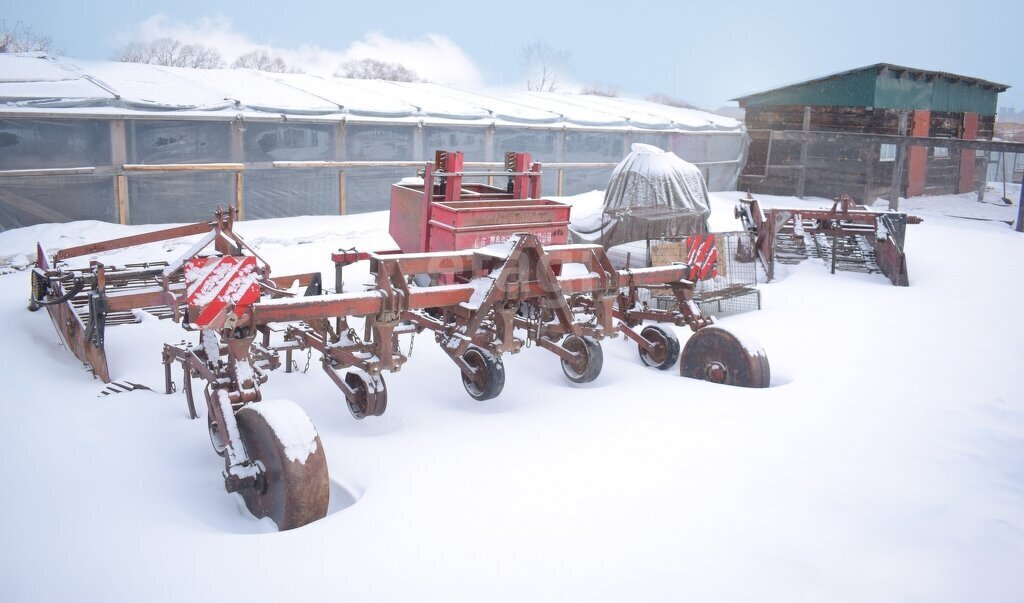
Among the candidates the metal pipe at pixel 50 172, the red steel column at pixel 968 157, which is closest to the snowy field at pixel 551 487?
the metal pipe at pixel 50 172

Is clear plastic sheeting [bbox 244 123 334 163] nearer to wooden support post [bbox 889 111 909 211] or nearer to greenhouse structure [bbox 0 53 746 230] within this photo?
greenhouse structure [bbox 0 53 746 230]

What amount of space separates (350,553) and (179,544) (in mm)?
850

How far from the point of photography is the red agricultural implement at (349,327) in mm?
4238

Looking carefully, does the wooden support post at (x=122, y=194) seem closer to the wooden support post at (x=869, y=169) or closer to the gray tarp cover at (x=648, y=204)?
the gray tarp cover at (x=648, y=204)

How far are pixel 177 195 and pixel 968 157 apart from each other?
1080 inches

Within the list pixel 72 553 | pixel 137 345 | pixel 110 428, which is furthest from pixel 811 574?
pixel 137 345

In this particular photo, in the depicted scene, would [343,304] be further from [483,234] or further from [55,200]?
[55,200]

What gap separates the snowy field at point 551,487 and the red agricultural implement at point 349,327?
0.23m

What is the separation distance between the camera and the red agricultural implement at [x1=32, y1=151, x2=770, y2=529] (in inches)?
167

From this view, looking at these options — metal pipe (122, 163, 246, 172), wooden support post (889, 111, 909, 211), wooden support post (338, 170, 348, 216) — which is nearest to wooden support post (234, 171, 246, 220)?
metal pipe (122, 163, 246, 172)

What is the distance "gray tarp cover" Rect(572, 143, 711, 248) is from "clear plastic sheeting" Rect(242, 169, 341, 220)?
20.6 feet

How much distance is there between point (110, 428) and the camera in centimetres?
532

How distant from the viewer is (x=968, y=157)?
2823cm

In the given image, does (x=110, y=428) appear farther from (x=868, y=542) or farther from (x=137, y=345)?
(x=868, y=542)
